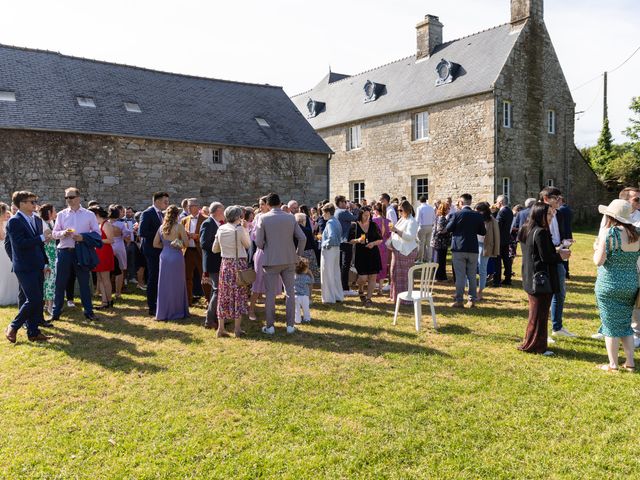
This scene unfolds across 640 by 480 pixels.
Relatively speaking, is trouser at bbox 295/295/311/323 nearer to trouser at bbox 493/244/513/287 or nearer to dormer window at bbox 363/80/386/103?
trouser at bbox 493/244/513/287

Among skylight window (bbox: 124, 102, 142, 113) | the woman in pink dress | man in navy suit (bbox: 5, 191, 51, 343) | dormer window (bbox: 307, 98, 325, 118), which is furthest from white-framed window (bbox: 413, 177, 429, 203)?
man in navy suit (bbox: 5, 191, 51, 343)

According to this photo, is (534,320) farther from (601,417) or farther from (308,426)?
(308,426)

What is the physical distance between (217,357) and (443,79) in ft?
68.1

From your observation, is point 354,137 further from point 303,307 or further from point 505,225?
point 303,307

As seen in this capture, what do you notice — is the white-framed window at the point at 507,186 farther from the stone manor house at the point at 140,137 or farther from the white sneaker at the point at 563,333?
the white sneaker at the point at 563,333

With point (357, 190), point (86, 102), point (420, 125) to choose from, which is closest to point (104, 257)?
point (86, 102)

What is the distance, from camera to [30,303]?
634 centimetres

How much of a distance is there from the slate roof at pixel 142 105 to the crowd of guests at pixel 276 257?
25.2ft

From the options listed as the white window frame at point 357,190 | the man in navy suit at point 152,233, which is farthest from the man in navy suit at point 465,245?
the white window frame at point 357,190

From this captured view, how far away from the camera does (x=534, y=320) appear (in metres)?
5.70

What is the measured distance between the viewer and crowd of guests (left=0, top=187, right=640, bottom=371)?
5496mm

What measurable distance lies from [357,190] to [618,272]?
23013 millimetres

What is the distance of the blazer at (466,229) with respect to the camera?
26.3 feet

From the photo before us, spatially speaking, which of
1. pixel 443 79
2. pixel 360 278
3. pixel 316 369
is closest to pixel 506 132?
pixel 443 79
